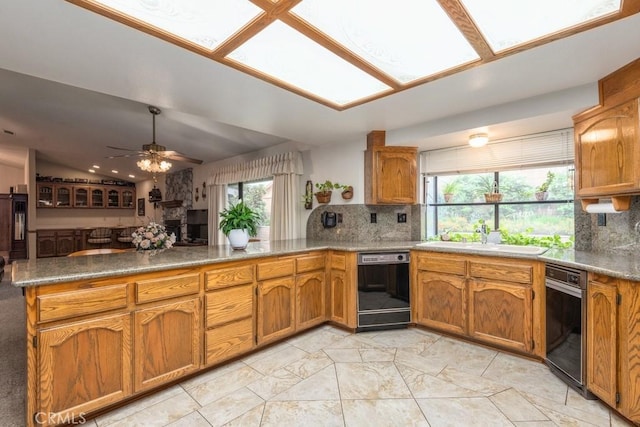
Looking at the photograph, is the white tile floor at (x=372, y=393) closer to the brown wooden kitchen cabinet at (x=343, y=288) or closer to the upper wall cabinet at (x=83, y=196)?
the brown wooden kitchen cabinet at (x=343, y=288)

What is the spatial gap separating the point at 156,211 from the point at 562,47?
9195 millimetres

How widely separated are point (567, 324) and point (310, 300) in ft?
6.83

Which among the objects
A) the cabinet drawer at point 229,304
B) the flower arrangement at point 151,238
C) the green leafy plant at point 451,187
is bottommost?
the cabinet drawer at point 229,304

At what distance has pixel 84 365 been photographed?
1694mm

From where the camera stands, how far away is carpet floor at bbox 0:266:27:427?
1.78 meters

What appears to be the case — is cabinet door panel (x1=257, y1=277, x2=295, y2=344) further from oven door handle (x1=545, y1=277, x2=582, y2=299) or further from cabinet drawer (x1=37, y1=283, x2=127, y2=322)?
oven door handle (x1=545, y1=277, x2=582, y2=299)

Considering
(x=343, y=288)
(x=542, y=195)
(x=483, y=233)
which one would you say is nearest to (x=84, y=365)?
(x=343, y=288)

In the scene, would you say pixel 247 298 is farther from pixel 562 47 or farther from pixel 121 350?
pixel 562 47

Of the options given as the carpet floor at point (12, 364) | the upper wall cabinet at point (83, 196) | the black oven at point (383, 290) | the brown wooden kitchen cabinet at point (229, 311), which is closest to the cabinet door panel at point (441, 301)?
the black oven at point (383, 290)

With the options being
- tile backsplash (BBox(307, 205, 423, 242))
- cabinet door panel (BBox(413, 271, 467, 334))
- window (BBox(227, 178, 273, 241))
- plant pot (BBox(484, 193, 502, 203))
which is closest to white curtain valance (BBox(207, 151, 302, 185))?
window (BBox(227, 178, 273, 241))

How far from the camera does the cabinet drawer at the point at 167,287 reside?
190cm

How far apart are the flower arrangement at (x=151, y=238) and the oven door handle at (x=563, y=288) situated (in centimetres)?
325

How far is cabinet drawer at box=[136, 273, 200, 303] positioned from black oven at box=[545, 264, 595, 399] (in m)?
2.61

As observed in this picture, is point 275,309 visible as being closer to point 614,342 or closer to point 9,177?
point 614,342
